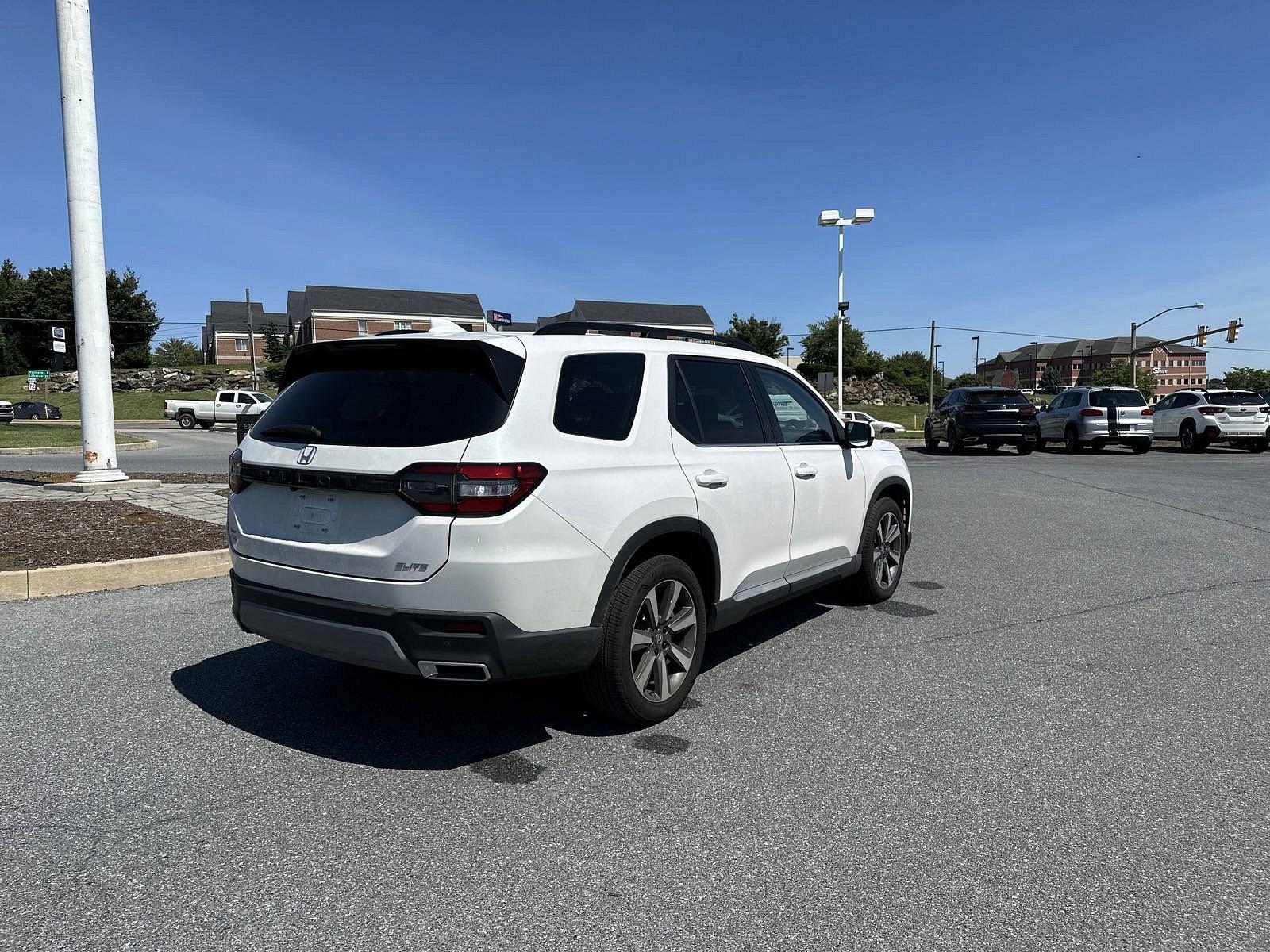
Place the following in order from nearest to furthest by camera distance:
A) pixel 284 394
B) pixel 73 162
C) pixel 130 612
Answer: pixel 284 394 < pixel 130 612 < pixel 73 162

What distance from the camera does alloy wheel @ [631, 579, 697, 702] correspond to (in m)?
3.86

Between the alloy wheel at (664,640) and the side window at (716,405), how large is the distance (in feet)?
2.55

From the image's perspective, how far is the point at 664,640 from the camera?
3982mm

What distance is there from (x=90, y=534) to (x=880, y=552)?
270 inches

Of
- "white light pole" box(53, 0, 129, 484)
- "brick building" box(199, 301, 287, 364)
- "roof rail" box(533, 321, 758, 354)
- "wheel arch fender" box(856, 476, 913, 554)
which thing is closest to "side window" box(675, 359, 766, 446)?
"roof rail" box(533, 321, 758, 354)

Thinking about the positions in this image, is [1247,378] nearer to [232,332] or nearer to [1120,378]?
[1120,378]

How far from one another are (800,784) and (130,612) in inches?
188

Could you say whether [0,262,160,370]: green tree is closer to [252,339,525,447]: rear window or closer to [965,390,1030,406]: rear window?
[965,390,1030,406]: rear window

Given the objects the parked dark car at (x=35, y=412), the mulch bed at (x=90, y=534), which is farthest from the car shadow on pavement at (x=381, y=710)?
the parked dark car at (x=35, y=412)

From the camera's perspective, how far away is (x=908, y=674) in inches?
185

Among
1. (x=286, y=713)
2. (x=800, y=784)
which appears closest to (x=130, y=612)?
(x=286, y=713)

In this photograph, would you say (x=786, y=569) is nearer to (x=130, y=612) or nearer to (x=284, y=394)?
(x=284, y=394)

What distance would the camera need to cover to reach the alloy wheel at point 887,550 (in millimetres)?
6117

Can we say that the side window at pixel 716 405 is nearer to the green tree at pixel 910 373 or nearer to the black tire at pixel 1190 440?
the black tire at pixel 1190 440
